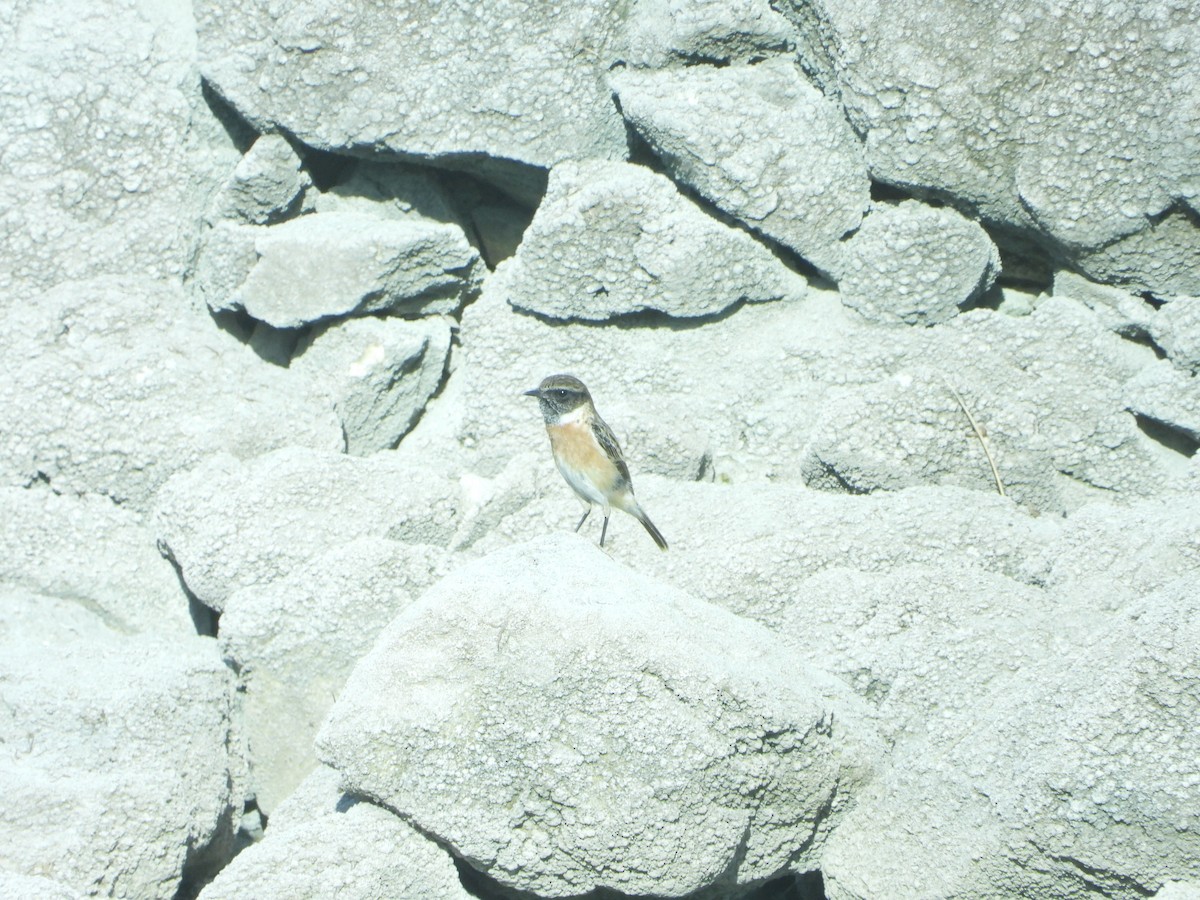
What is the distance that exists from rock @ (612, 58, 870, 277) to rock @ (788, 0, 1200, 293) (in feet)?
0.44

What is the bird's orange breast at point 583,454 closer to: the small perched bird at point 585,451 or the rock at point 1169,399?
the small perched bird at point 585,451

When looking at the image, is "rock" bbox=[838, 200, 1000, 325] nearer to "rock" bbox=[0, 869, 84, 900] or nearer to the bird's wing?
the bird's wing

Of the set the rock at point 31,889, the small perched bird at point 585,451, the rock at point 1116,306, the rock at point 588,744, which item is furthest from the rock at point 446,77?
the rock at point 31,889

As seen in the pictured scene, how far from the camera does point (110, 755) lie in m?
4.29

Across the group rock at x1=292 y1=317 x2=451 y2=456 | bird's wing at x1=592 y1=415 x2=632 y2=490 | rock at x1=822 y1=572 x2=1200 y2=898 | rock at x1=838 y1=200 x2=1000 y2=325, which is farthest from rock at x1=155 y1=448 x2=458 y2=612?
rock at x1=822 y1=572 x2=1200 y2=898

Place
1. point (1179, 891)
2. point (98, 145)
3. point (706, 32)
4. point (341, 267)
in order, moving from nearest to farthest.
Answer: point (1179, 891) → point (706, 32) → point (341, 267) → point (98, 145)

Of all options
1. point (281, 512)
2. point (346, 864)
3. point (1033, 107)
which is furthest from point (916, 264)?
point (346, 864)

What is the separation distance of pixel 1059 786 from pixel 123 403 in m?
3.50

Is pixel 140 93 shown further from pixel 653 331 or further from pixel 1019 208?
pixel 1019 208

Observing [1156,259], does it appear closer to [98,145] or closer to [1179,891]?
[1179,891]

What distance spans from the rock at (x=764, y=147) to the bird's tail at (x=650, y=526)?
1.19 metres

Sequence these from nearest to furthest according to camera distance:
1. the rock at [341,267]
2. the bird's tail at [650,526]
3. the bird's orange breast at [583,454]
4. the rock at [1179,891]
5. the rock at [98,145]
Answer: the rock at [1179,891] < the bird's tail at [650,526] < the bird's orange breast at [583,454] < the rock at [341,267] < the rock at [98,145]

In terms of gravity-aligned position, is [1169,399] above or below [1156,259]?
below

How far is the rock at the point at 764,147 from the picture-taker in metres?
5.24
